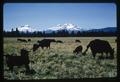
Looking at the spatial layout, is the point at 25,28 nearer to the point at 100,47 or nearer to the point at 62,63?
the point at 62,63

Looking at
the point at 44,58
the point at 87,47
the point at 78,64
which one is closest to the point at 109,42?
the point at 87,47

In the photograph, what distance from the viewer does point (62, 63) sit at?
1.62 m

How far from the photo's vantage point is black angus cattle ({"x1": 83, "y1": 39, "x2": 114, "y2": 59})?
1.64m

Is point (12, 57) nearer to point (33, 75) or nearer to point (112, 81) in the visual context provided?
point (33, 75)

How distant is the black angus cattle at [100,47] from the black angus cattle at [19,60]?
39 centimetres

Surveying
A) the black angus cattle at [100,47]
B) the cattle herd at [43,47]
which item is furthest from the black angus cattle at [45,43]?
the black angus cattle at [100,47]

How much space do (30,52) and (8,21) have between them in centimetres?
24

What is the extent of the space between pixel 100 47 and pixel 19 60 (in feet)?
1.79

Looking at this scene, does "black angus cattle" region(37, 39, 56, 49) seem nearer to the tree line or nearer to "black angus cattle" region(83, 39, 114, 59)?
the tree line

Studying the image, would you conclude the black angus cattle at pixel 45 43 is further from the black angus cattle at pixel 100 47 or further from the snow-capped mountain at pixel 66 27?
the black angus cattle at pixel 100 47

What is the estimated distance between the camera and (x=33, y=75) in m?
1.60

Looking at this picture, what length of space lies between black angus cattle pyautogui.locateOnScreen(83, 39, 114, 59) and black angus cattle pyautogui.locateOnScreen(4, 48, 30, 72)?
1.27ft

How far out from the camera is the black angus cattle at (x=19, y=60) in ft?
5.23

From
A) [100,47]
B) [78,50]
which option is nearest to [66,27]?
[78,50]
